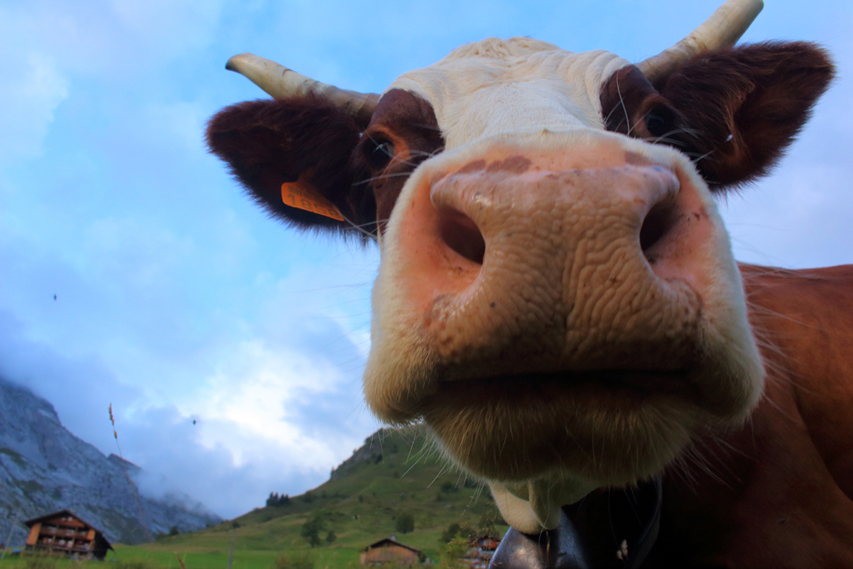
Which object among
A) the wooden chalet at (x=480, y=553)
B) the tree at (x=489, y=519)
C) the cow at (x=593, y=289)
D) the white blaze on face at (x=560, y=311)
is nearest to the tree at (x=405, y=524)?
the wooden chalet at (x=480, y=553)

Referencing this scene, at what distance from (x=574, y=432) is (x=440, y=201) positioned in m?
0.66

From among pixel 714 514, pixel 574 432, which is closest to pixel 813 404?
pixel 714 514

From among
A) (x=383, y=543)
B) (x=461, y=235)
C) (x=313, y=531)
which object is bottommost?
(x=313, y=531)

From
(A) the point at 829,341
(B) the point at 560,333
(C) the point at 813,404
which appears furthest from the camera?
(A) the point at 829,341

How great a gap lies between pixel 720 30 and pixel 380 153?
280 centimetres

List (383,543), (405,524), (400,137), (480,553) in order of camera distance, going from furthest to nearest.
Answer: (405,524) < (383,543) < (480,553) < (400,137)

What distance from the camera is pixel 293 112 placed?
3.12 m

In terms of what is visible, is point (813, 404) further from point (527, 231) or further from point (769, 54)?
point (527, 231)

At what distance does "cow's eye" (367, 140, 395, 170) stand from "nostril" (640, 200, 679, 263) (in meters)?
1.60

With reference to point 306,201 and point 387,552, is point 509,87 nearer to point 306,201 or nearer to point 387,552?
point 306,201

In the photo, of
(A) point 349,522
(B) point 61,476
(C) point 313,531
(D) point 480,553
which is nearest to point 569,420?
(D) point 480,553

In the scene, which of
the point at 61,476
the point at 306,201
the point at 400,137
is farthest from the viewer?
the point at 61,476

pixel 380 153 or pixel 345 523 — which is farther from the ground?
pixel 380 153

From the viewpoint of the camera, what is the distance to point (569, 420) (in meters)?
1.16
